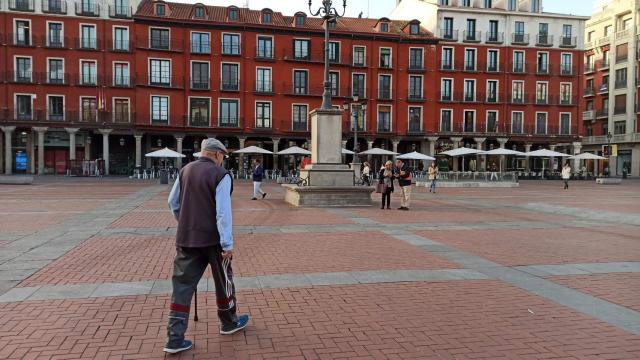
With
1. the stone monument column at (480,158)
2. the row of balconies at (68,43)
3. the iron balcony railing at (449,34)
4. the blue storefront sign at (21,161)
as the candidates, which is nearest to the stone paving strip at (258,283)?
the row of balconies at (68,43)

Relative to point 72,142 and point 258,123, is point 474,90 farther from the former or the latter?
point 72,142

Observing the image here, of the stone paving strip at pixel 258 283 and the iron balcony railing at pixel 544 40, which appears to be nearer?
the stone paving strip at pixel 258 283

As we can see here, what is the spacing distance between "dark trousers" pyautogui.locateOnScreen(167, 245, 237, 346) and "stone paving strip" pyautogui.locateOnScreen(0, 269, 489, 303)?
1582 millimetres

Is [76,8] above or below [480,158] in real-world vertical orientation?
above

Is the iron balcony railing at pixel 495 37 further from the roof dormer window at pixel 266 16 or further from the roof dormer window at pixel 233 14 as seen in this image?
the roof dormer window at pixel 233 14

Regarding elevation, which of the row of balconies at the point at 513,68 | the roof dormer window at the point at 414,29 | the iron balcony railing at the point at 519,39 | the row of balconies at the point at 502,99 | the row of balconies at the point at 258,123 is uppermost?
the roof dormer window at the point at 414,29

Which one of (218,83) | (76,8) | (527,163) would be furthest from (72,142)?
(527,163)

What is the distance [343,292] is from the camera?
5.80 m

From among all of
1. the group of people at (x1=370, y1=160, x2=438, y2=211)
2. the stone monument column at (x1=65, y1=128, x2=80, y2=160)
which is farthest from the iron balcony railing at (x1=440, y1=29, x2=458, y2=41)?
the group of people at (x1=370, y1=160, x2=438, y2=211)

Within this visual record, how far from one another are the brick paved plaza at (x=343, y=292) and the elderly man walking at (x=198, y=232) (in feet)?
1.17

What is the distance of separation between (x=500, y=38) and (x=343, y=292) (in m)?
50.2

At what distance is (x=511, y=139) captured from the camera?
5003cm

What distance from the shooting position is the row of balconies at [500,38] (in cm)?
4884

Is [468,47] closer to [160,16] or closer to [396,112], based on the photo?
[396,112]
